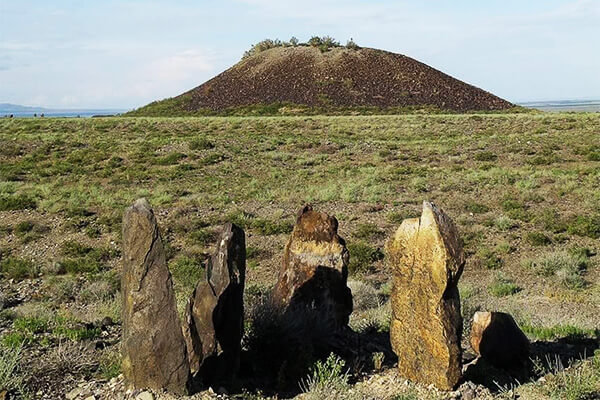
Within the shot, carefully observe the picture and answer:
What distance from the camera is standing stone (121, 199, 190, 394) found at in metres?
5.71

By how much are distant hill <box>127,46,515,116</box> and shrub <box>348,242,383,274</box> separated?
1730 inches

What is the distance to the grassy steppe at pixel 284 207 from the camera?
10664 millimetres

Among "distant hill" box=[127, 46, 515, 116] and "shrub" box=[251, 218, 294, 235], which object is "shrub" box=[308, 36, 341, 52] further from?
"shrub" box=[251, 218, 294, 235]

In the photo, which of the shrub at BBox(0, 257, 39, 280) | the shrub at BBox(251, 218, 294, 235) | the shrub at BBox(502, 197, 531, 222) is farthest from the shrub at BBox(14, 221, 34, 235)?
the shrub at BBox(502, 197, 531, 222)

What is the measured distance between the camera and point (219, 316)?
6355mm

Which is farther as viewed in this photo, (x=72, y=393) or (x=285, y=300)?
(x=285, y=300)

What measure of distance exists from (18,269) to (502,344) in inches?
434

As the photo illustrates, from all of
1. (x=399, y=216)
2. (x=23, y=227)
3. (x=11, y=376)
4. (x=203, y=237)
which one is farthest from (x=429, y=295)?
(x=23, y=227)

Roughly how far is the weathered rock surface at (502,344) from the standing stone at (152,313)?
11.5 ft

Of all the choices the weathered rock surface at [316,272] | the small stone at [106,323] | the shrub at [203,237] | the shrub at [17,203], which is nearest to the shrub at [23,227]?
the shrub at [17,203]

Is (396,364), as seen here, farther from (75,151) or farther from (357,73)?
(357,73)

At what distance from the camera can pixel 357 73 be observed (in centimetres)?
6988

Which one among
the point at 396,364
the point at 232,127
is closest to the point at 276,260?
the point at 396,364

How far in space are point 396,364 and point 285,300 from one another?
A: 1.84 m
